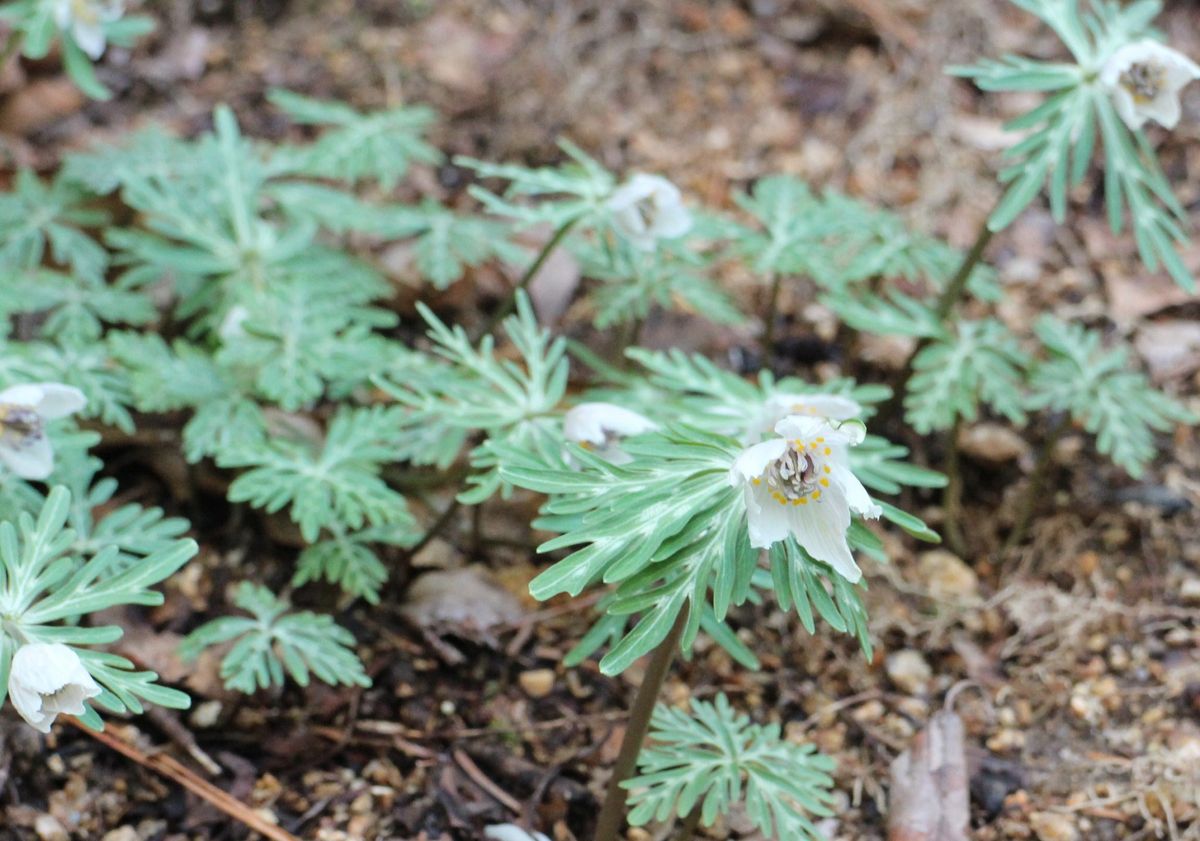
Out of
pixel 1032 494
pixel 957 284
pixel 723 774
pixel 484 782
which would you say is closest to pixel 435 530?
pixel 484 782

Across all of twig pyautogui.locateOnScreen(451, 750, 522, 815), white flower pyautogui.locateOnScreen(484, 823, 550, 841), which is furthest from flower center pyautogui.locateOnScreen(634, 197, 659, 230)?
white flower pyautogui.locateOnScreen(484, 823, 550, 841)

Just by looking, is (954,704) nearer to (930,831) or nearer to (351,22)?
(930,831)

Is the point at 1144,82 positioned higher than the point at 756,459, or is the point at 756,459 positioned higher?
the point at 1144,82

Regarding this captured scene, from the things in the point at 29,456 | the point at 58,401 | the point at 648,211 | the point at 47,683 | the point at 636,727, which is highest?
the point at 648,211

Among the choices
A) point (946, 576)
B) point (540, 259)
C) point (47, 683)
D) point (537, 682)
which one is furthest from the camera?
point (946, 576)

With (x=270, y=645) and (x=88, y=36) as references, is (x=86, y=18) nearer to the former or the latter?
(x=88, y=36)

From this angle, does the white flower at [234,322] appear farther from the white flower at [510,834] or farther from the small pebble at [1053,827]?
the small pebble at [1053,827]

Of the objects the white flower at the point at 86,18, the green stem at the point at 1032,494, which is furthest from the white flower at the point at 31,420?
the green stem at the point at 1032,494

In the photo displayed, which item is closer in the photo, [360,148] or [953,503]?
[953,503]
